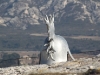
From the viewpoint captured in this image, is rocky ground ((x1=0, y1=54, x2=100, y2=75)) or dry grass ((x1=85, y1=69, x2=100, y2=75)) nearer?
dry grass ((x1=85, y1=69, x2=100, y2=75))

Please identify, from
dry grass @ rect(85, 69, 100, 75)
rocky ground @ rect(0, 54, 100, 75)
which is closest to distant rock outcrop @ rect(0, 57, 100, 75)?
rocky ground @ rect(0, 54, 100, 75)

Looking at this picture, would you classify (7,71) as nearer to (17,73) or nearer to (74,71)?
(17,73)

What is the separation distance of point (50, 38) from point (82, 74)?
15.8ft

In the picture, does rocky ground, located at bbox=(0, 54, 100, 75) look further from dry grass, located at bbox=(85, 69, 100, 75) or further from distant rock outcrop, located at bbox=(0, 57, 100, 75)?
dry grass, located at bbox=(85, 69, 100, 75)

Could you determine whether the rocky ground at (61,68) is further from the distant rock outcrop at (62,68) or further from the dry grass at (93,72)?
the dry grass at (93,72)

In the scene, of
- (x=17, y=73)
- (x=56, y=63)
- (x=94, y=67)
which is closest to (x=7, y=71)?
(x=17, y=73)

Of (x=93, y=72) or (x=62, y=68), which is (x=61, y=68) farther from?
(x=93, y=72)

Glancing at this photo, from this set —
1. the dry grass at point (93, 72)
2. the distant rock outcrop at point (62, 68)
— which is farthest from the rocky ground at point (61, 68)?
the dry grass at point (93, 72)

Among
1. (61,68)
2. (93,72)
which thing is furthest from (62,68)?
(93,72)

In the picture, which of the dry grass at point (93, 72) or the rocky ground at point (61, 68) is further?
the rocky ground at point (61, 68)

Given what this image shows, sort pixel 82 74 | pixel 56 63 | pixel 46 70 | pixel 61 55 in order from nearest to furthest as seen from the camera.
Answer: pixel 82 74 → pixel 46 70 → pixel 56 63 → pixel 61 55

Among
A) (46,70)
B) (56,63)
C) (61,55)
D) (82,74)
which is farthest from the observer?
(61,55)

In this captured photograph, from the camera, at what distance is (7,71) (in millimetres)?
25281

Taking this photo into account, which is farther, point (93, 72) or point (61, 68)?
point (61, 68)
